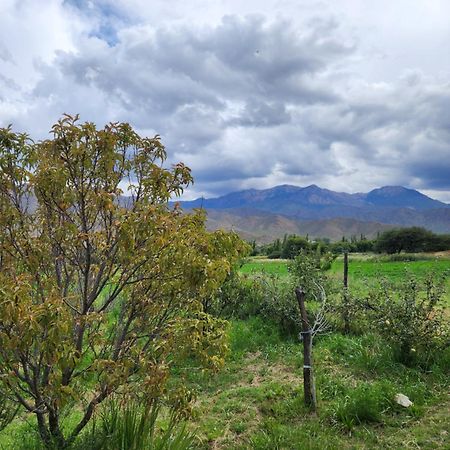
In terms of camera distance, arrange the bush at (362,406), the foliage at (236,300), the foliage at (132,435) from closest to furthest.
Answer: the foliage at (132,435), the bush at (362,406), the foliage at (236,300)

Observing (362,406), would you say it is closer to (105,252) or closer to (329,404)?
(329,404)

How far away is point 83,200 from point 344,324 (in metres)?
9.29

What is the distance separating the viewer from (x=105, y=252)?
195 inches

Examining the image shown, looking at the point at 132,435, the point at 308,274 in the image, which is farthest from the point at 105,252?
the point at 308,274

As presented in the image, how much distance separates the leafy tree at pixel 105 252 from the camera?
174 inches

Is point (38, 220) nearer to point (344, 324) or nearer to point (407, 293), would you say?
point (407, 293)

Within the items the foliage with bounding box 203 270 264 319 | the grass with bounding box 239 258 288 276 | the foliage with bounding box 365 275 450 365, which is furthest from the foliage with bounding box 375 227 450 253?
the foliage with bounding box 365 275 450 365

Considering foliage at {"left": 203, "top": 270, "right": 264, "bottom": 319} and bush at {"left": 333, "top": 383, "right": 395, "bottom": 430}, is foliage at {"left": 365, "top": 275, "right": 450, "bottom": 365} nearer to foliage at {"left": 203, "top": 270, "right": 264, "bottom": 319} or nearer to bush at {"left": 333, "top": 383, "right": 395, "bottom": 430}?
bush at {"left": 333, "top": 383, "right": 395, "bottom": 430}

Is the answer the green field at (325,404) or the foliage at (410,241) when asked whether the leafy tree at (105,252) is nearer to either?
the green field at (325,404)

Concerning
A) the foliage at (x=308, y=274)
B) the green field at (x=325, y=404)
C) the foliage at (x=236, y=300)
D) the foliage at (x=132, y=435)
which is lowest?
the green field at (x=325, y=404)

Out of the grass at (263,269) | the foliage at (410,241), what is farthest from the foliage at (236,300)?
the foliage at (410,241)

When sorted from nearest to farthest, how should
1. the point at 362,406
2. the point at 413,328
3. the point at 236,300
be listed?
the point at 362,406 < the point at 413,328 < the point at 236,300

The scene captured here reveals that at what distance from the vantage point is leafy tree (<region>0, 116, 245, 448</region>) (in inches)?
174

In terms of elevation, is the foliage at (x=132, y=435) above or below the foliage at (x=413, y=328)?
below
